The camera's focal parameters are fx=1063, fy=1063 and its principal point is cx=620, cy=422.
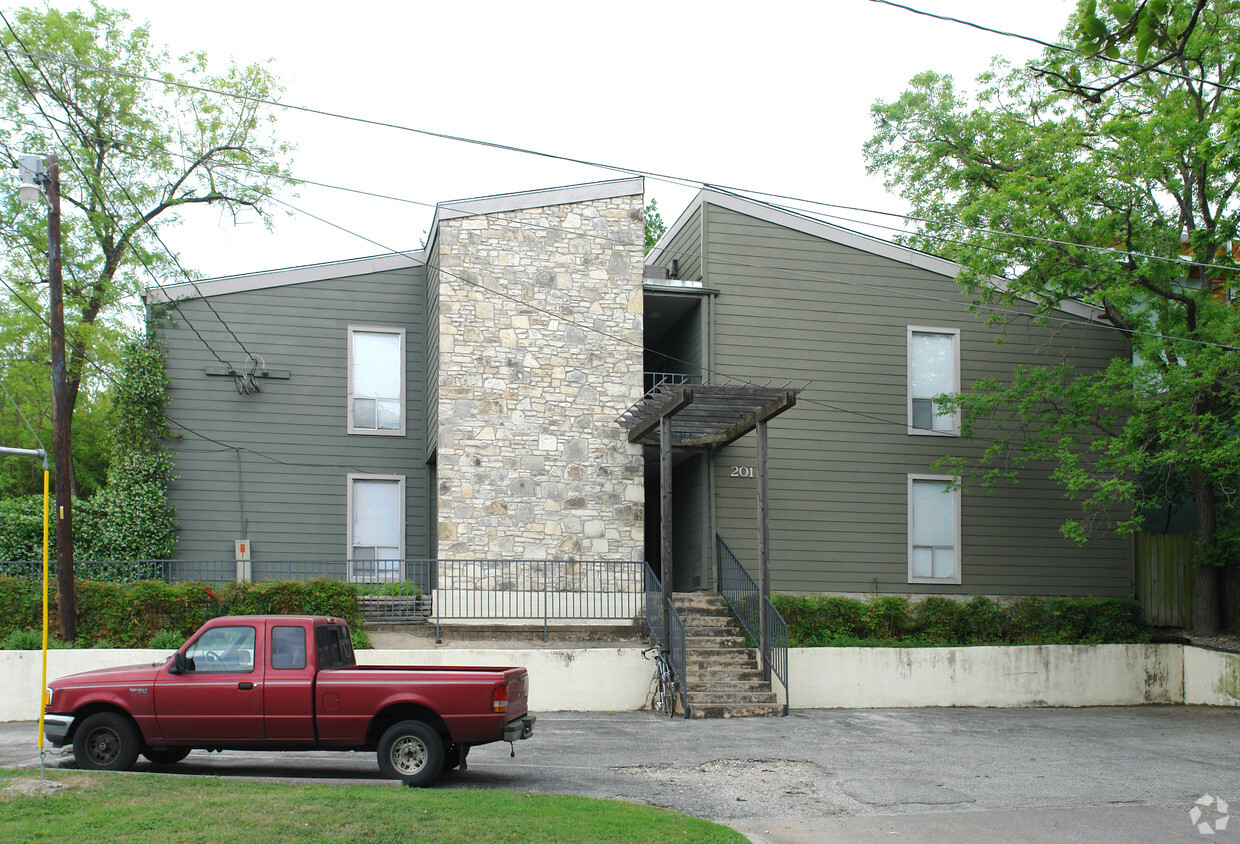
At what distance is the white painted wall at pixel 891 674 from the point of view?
633 inches

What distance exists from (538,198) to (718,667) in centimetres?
911

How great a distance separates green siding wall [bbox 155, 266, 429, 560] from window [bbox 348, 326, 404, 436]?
16 cm

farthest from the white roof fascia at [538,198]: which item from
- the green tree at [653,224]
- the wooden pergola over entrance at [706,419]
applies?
the green tree at [653,224]

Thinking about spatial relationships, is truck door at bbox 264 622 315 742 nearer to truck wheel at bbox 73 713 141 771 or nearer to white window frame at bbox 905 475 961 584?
truck wheel at bbox 73 713 141 771

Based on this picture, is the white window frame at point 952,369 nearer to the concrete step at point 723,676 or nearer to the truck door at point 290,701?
the concrete step at point 723,676

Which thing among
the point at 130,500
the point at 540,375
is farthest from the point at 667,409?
the point at 130,500

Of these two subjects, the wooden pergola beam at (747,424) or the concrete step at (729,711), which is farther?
the wooden pergola beam at (747,424)

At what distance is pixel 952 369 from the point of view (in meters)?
21.6

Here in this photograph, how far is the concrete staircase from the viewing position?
1630 centimetres

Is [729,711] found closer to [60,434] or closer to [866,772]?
[866,772]

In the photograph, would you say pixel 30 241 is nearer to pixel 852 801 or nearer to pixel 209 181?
pixel 209 181

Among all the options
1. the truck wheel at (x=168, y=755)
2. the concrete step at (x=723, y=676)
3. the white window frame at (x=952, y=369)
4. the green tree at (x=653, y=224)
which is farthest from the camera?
the green tree at (x=653, y=224)

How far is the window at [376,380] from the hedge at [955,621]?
8454 mm

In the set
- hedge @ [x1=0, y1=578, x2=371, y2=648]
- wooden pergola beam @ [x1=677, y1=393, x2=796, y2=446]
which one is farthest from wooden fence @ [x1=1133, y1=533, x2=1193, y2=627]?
hedge @ [x1=0, y1=578, x2=371, y2=648]
